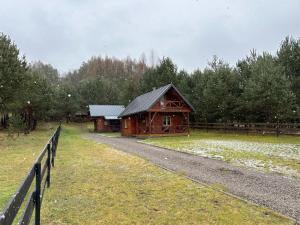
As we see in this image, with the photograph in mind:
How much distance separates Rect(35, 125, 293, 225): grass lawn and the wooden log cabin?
899 inches

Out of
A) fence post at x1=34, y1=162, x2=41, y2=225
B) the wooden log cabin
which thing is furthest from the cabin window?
fence post at x1=34, y1=162, x2=41, y2=225

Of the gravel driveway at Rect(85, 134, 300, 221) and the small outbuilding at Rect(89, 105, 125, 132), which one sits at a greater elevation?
the small outbuilding at Rect(89, 105, 125, 132)

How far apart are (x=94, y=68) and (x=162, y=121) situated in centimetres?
6958

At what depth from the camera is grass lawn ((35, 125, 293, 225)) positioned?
6.00 metres

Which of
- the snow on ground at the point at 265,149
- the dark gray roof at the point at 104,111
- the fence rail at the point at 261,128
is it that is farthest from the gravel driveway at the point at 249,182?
the dark gray roof at the point at 104,111

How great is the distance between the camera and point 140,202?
7.19 m

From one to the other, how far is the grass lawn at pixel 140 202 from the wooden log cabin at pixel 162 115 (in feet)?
74.9

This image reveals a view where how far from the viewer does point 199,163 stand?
13.1 meters

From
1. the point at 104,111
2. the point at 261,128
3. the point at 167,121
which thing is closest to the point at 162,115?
the point at 167,121

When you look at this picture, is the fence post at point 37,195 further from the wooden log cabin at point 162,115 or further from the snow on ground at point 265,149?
the wooden log cabin at point 162,115

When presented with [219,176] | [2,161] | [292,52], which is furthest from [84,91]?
[219,176]

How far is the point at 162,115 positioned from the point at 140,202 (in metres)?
28.7

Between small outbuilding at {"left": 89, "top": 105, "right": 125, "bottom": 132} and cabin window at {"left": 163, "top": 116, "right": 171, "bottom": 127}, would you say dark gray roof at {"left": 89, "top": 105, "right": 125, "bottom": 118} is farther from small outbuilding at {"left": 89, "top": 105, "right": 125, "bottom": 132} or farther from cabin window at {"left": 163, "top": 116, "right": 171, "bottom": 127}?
cabin window at {"left": 163, "top": 116, "right": 171, "bottom": 127}

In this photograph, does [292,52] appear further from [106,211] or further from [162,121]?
[106,211]
